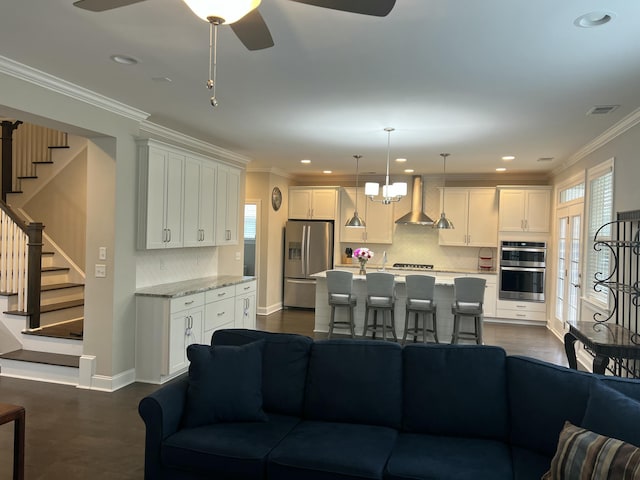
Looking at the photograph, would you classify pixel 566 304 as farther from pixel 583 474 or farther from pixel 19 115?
pixel 19 115

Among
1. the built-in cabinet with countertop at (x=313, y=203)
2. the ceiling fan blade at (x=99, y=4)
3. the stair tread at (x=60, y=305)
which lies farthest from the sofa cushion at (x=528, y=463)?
the built-in cabinet with countertop at (x=313, y=203)

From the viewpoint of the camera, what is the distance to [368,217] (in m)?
9.30

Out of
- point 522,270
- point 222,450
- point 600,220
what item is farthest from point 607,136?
point 222,450

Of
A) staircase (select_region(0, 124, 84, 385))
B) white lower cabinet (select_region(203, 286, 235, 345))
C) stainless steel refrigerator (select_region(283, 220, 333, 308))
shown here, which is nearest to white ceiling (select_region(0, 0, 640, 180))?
white lower cabinet (select_region(203, 286, 235, 345))

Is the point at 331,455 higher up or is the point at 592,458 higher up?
the point at 592,458

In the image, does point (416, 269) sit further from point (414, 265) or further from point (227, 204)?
point (227, 204)

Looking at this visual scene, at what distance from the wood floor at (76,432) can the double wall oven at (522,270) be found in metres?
6.30

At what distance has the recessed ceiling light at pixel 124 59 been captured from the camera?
10.5 ft

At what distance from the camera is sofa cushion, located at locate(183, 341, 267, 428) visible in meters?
2.60

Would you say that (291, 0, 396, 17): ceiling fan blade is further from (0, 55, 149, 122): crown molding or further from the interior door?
the interior door

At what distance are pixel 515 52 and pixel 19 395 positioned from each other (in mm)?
4951

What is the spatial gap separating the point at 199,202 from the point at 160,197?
0.76m

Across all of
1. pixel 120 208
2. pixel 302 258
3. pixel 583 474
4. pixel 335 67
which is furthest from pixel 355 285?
pixel 583 474

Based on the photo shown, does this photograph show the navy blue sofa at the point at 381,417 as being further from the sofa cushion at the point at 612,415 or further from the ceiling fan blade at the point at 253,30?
the ceiling fan blade at the point at 253,30
